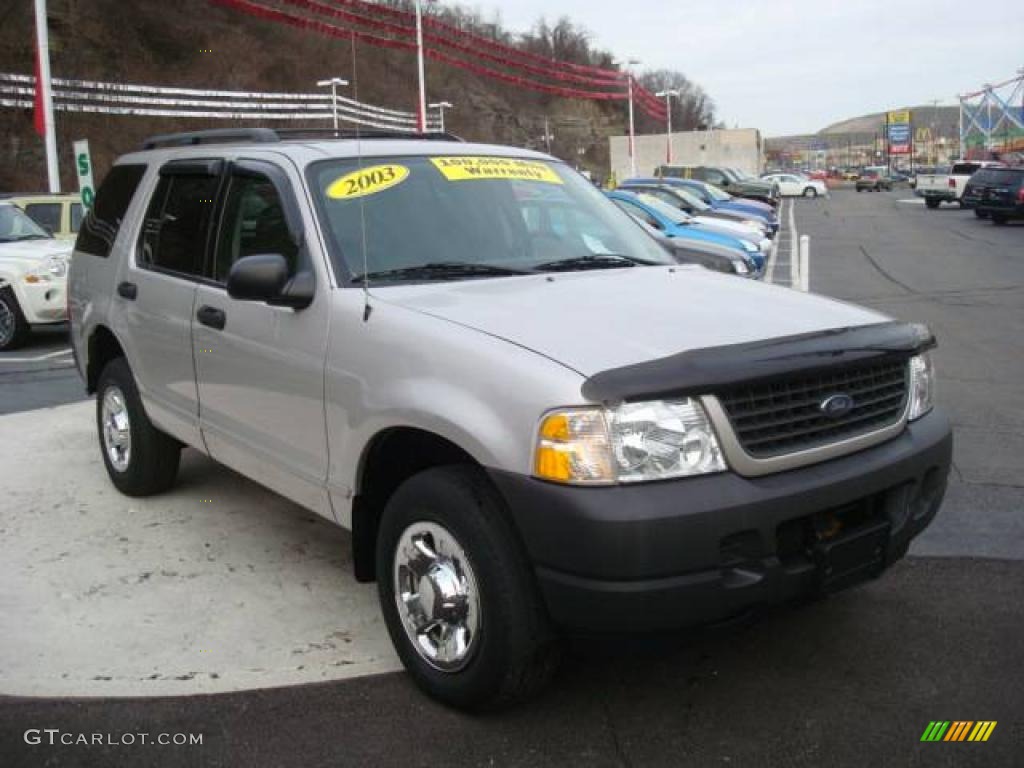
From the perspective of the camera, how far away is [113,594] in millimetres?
4176

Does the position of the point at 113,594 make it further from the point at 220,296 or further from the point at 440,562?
the point at 440,562

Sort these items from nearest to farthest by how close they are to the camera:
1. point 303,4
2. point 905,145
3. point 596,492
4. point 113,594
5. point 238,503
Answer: point 596,492 < point 113,594 < point 238,503 < point 303,4 < point 905,145

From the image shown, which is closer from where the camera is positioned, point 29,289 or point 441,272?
point 441,272

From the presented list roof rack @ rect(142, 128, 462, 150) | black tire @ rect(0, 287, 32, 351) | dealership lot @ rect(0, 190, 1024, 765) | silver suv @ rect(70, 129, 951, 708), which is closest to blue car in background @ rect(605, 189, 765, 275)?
black tire @ rect(0, 287, 32, 351)

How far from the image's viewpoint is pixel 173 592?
13.7 ft

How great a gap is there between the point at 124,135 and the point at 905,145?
10849cm

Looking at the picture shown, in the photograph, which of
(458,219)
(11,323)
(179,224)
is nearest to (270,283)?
(458,219)

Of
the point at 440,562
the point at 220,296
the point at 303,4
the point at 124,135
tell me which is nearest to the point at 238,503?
the point at 220,296

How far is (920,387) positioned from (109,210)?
4298 mm

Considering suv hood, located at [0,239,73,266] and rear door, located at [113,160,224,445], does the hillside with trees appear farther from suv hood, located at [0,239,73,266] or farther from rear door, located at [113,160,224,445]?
rear door, located at [113,160,224,445]

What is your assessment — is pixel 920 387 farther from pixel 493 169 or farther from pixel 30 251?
pixel 30 251

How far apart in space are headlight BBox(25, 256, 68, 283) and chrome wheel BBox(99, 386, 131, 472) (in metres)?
5.66

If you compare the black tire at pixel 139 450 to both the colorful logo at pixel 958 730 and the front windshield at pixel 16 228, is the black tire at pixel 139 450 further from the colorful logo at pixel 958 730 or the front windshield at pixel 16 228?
the front windshield at pixel 16 228

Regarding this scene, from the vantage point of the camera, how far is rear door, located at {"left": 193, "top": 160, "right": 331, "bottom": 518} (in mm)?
3631
